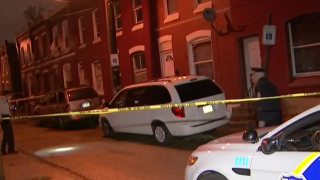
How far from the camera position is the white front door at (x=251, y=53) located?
13.2 meters

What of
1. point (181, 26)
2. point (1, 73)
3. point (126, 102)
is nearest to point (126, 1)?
point (181, 26)

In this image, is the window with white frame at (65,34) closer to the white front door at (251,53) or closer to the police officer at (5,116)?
the police officer at (5,116)

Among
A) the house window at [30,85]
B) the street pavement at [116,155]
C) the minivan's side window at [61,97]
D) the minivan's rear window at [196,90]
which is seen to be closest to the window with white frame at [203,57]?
the street pavement at [116,155]

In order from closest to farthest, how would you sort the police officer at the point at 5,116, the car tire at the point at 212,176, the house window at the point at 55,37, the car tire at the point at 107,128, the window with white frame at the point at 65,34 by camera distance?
the car tire at the point at 212,176
the police officer at the point at 5,116
the car tire at the point at 107,128
the window with white frame at the point at 65,34
the house window at the point at 55,37

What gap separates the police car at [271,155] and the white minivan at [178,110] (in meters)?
4.82

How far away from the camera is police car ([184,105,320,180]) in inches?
153

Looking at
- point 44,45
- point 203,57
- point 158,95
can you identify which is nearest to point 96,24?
point 203,57

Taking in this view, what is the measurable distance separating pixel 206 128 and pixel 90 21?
1486 centimetres

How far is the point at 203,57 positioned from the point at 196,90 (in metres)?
5.35

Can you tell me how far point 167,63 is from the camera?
17500 mm

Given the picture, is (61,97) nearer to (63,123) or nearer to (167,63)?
(63,123)

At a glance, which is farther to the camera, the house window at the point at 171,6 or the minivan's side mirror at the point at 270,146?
the house window at the point at 171,6

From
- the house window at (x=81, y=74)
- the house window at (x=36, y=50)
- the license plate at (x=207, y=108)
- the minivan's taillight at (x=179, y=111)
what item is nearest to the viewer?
the minivan's taillight at (x=179, y=111)

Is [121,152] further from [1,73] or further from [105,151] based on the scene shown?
[1,73]
